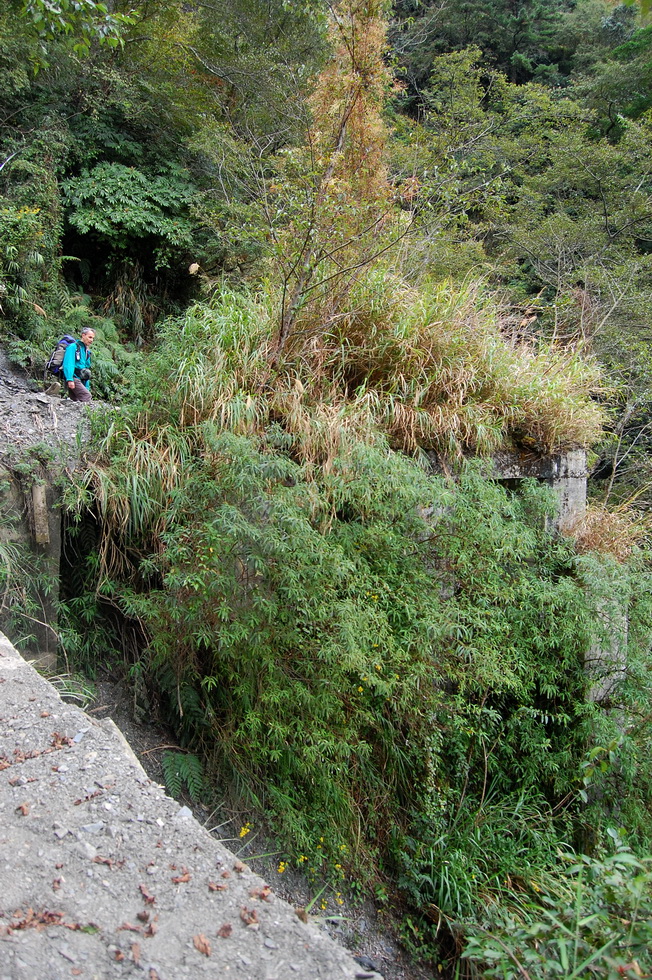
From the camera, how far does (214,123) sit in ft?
25.8

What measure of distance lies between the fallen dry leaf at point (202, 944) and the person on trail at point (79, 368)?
5.08 metres

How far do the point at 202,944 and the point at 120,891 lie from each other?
0.30m

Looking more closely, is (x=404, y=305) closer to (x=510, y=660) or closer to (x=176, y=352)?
(x=176, y=352)

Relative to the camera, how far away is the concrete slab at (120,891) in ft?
4.86

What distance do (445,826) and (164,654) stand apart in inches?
80.8

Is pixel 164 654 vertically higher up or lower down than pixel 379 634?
lower down

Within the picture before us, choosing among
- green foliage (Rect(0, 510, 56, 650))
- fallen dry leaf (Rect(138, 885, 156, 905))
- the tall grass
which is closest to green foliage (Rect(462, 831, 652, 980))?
fallen dry leaf (Rect(138, 885, 156, 905))

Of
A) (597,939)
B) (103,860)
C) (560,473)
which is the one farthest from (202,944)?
(560,473)

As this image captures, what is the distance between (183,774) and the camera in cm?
354

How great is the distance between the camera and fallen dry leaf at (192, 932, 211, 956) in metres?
1.52

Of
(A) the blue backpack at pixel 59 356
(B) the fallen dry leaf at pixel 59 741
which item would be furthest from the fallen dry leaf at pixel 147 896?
(A) the blue backpack at pixel 59 356

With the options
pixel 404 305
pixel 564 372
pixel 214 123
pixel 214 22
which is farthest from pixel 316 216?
pixel 214 22

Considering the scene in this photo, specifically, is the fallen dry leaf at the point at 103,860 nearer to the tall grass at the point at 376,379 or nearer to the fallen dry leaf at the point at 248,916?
the fallen dry leaf at the point at 248,916

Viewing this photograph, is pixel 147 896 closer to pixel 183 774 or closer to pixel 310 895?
pixel 183 774
